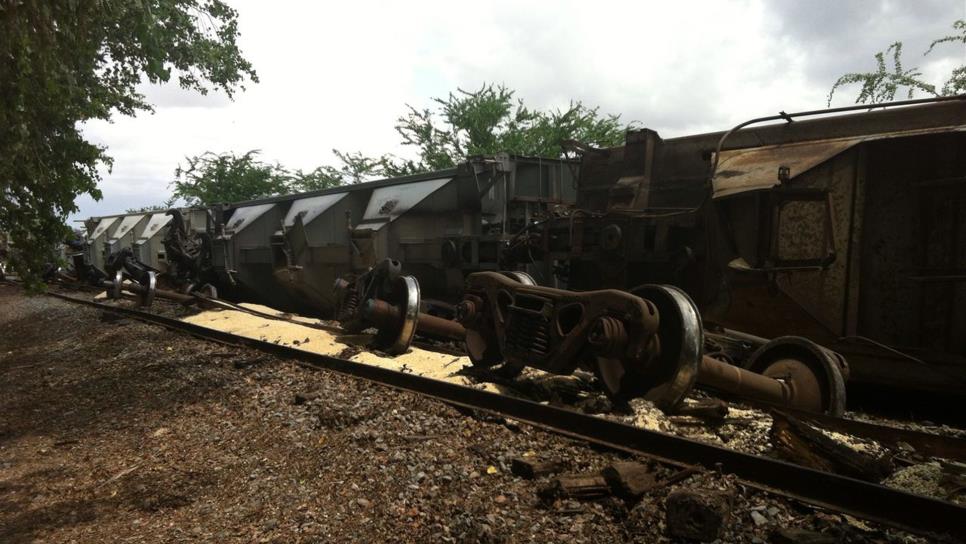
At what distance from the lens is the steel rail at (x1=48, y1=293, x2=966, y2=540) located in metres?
2.68

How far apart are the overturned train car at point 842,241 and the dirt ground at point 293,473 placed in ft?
9.76

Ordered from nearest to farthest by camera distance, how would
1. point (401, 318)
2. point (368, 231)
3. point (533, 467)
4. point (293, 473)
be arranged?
point (533, 467) < point (293, 473) < point (401, 318) < point (368, 231)

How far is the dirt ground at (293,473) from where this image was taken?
9.70ft

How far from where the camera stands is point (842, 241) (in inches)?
220

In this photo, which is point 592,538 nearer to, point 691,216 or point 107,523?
point 107,523

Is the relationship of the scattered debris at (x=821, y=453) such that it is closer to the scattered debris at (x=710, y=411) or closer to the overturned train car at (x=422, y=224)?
the scattered debris at (x=710, y=411)

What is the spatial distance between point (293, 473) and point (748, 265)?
15.1ft

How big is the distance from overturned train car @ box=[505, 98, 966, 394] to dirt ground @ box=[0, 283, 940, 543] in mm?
2975

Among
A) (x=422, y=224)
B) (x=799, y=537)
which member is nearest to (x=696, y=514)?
(x=799, y=537)

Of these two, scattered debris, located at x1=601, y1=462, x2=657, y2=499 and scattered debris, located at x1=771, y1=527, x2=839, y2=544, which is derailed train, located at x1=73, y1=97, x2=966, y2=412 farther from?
scattered debris, located at x1=771, y1=527, x2=839, y2=544

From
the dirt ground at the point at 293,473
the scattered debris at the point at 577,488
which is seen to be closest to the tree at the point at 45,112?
the dirt ground at the point at 293,473

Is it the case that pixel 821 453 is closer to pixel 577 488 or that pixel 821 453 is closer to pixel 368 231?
pixel 577 488

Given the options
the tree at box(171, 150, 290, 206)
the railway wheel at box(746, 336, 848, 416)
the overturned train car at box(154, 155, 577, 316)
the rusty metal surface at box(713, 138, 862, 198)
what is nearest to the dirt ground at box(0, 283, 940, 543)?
the railway wheel at box(746, 336, 848, 416)

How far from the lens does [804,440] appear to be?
3.49m
